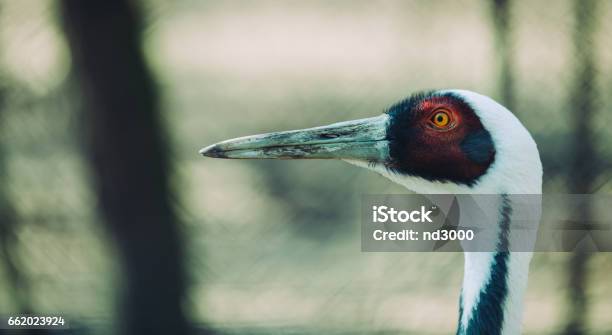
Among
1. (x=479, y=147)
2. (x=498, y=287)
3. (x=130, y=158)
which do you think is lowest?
(x=498, y=287)

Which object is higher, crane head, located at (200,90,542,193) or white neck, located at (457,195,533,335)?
crane head, located at (200,90,542,193)

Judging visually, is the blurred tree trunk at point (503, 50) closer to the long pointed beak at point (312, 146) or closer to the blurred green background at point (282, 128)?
the blurred green background at point (282, 128)

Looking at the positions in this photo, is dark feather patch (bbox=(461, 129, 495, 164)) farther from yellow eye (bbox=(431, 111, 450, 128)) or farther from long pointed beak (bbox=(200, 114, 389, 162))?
long pointed beak (bbox=(200, 114, 389, 162))

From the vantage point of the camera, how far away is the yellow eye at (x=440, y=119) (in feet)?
5.50

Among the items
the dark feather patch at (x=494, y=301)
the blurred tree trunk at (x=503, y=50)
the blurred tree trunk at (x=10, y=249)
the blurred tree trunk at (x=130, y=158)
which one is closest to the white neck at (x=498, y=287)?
the dark feather patch at (x=494, y=301)

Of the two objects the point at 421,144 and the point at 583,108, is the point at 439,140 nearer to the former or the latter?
the point at 421,144

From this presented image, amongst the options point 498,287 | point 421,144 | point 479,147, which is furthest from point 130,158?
point 498,287

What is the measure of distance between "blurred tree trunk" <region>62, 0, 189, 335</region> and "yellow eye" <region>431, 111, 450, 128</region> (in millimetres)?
1174

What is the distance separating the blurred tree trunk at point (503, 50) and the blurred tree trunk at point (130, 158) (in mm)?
1103

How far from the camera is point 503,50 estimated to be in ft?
8.22

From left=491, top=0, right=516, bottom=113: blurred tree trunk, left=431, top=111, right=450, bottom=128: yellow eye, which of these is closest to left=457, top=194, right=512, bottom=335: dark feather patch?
left=431, top=111, right=450, bottom=128: yellow eye

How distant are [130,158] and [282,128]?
51cm

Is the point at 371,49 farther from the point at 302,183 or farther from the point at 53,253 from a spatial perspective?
the point at 53,253

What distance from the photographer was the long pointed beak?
5.54ft
